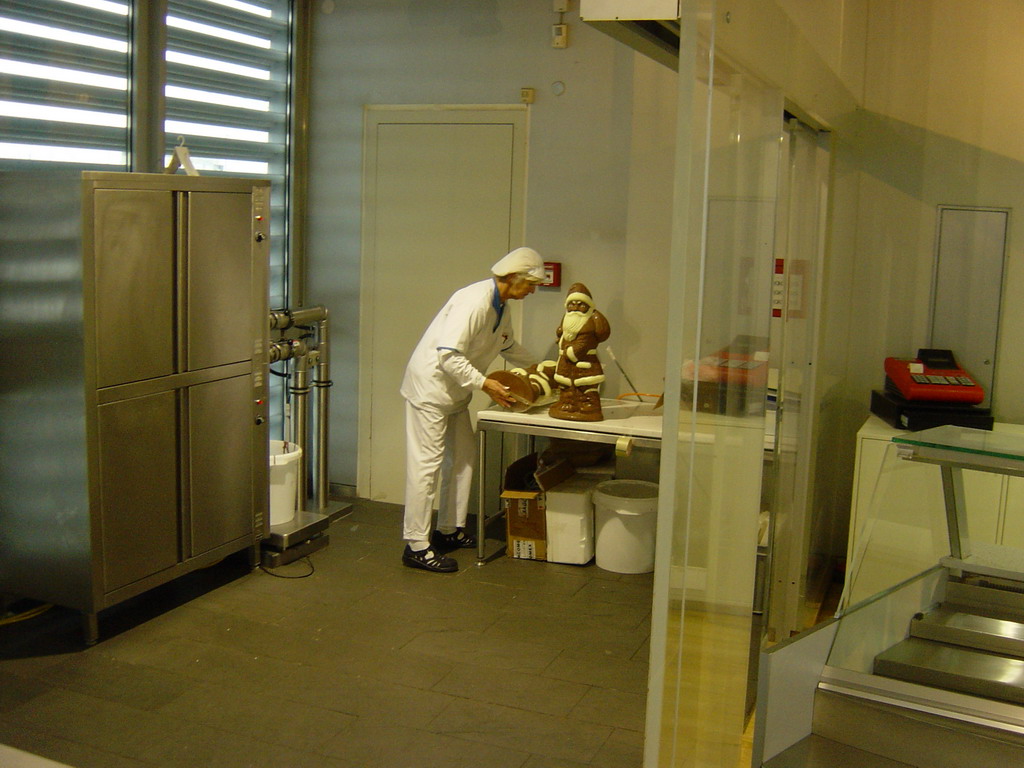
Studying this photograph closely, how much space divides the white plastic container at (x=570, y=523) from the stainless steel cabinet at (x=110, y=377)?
1.63 m

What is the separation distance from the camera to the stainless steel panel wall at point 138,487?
389 centimetres

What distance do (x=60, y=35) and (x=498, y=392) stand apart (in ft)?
8.12

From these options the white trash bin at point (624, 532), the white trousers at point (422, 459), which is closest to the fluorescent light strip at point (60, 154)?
the white trousers at point (422, 459)

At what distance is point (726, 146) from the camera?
89.3 inches

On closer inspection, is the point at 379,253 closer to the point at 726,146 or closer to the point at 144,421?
the point at 144,421

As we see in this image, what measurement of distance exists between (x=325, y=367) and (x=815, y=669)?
397cm

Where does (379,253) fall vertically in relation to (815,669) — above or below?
above

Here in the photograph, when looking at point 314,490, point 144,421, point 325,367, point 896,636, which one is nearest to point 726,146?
point 896,636

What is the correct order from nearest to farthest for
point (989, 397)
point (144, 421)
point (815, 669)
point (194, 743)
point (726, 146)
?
point (815, 669), point (726, 146), point (194, 743), point (144, 421), point (989, 397)

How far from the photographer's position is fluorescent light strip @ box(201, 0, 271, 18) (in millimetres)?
5177

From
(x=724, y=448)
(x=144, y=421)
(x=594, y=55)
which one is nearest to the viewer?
(x=724, y=448)

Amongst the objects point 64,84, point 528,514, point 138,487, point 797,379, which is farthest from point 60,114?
point 797,379

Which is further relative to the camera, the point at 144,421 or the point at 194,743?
the point at 144,421

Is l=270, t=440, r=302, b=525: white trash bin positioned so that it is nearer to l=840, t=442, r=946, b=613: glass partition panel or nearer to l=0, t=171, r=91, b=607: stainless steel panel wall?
l=0, t=171, r=91, b=607: stainless steel panel wall
